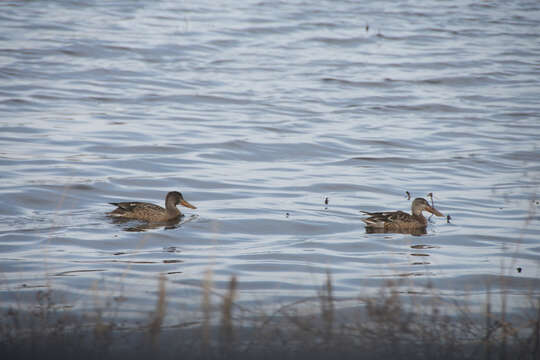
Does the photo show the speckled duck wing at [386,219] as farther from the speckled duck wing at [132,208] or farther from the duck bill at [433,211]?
the speckled duck wing at [132,208]

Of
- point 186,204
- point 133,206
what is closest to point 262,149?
point 186,204

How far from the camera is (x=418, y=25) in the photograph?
32219 mm

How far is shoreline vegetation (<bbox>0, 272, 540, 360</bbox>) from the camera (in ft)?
16.2

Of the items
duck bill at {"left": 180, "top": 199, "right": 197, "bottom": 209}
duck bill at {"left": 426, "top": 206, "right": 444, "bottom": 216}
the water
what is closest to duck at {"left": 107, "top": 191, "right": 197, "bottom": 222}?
duck bill at {"left": 180, "top": 199, "right": 197, "bottom": 209}

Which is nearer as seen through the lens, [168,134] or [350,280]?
[350,280]

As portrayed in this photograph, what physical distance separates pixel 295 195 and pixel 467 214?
8.52ft

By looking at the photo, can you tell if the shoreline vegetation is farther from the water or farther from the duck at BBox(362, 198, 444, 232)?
the duck at BBox(362, 198, 444, 232)

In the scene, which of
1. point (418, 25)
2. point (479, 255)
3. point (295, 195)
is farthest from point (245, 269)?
point (418, 25)

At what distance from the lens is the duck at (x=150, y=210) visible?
33.6 feet

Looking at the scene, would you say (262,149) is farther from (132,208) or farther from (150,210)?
(132,208)

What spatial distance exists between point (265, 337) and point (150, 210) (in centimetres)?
545

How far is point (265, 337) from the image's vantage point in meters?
5.25

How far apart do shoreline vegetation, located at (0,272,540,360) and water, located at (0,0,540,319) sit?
17.0 inches

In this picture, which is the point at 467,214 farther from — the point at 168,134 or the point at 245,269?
the point at 168,134
